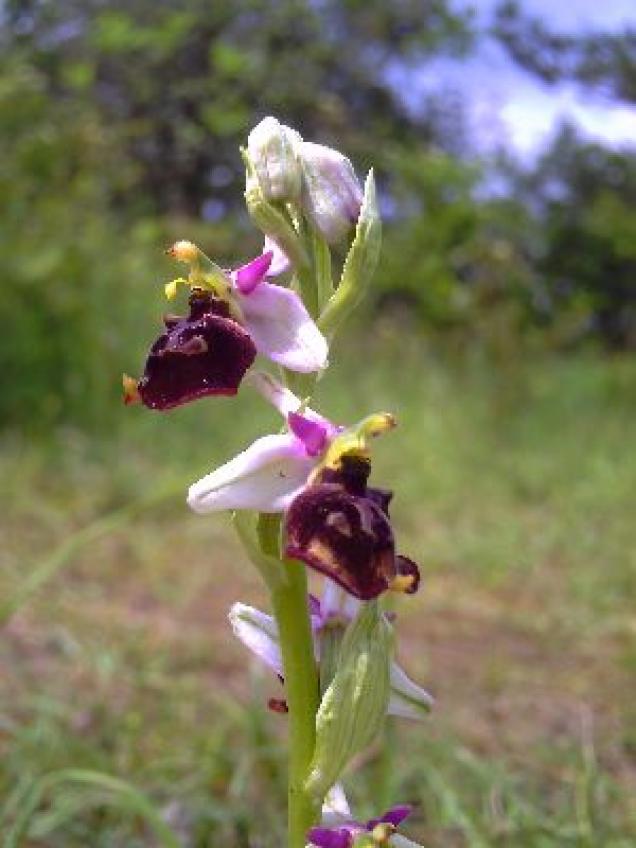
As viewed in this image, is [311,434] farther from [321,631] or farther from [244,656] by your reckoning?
[244,656]

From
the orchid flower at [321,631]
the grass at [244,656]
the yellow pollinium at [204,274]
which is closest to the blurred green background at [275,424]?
the grass at [244,656]

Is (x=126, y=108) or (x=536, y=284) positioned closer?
(x=126, y=108)

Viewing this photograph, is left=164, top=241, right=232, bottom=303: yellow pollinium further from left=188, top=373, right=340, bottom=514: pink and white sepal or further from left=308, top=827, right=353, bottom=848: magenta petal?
left=308, top=827, right=353, bottom=848: magenta petal

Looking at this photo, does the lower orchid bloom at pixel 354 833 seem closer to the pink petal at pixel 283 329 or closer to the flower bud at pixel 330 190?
the pink petal at pixel 283 329

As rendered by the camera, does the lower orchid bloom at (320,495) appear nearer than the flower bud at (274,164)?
Yes

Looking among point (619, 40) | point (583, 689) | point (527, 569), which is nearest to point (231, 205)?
point (619, 40)

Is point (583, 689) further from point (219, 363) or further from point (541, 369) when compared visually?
point (541, 369)
